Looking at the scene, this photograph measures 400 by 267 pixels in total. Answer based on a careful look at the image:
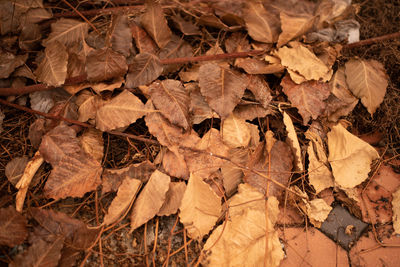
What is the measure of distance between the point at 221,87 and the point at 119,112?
37 centimetres

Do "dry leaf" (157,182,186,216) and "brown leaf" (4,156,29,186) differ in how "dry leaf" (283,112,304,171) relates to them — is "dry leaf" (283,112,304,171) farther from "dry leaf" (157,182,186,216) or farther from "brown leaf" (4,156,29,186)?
"brown leaf" (4,156,29,186)

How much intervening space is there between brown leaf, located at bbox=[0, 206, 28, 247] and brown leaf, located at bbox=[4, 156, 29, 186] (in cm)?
15

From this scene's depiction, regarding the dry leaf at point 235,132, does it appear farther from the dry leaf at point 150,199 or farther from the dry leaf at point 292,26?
the dry leaf at point 292,26

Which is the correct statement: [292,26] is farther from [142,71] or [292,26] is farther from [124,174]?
[124,174]

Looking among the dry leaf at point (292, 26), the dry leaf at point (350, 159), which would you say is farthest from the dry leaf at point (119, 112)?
the dry leaf at point (350, 159)

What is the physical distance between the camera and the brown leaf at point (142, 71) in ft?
3.56

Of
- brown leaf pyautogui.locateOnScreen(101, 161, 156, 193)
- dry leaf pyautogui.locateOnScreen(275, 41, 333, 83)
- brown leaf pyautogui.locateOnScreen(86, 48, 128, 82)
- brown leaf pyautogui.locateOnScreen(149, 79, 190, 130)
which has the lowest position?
brown leaf pyautogui.locateOnScreen(101, 161, 156, 193)

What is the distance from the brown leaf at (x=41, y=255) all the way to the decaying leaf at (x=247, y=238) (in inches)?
17.4

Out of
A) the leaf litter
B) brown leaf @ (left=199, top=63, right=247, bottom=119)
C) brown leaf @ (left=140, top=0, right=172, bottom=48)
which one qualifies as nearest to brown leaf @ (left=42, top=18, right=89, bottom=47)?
the leaf litter

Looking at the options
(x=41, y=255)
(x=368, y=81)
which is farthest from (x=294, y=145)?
(x=41, y=255)

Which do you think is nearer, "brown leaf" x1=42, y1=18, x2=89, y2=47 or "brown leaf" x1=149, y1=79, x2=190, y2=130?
"brown leaf" x1=149, y1=79, x2=190, y2=130

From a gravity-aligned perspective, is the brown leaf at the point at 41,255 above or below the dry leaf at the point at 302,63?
below

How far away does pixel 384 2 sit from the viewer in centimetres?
149

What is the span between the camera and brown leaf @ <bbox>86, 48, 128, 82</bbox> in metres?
1.04
